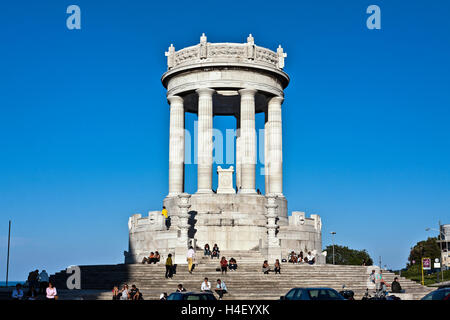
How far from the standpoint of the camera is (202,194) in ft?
195

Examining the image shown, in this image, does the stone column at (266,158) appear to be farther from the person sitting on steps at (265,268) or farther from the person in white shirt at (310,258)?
the person sitting on steps at (265,268)

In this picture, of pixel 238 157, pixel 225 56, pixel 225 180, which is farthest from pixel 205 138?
pixel 238 157

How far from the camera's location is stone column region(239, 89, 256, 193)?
2425 inches

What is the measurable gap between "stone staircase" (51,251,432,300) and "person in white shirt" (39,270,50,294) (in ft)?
4.54

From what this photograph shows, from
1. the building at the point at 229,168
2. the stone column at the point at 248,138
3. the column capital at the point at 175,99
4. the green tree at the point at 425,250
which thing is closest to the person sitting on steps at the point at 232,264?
the building at the point at 229,168

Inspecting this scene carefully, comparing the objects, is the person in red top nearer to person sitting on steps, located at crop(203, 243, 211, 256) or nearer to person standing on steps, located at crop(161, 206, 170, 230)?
person sitting on steps, located at crop(203, 243, 211, 256)

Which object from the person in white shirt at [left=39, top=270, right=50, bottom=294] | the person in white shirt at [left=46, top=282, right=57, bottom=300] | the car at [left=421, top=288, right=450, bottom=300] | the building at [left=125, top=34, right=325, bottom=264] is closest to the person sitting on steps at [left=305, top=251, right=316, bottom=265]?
the building at [left=125, top=34, right=325, bottom=264]

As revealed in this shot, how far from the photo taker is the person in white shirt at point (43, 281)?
40.5m

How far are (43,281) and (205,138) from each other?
83.1ft

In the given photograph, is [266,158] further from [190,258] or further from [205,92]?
[190,258]

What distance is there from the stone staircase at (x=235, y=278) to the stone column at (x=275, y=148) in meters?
16.1

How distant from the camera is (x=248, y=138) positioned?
6222 cm
